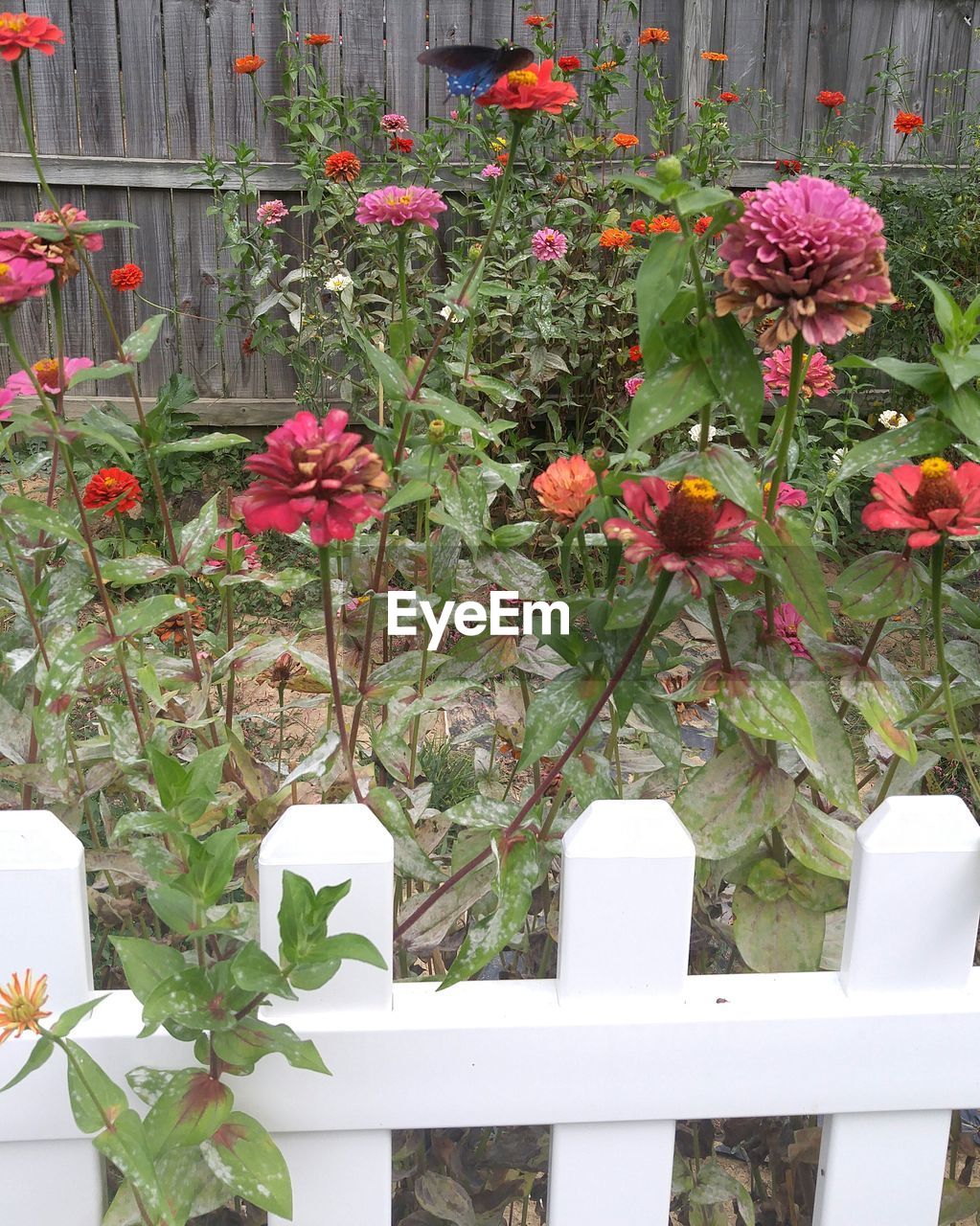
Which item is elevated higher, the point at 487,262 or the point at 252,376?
the point at 487,262

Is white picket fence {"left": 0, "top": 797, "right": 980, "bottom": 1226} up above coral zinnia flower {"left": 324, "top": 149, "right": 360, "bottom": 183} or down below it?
below

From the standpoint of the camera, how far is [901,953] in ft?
2.40

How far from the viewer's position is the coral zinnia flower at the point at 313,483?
1.88 ft

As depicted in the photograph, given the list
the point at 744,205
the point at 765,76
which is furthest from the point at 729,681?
the point at 765,76

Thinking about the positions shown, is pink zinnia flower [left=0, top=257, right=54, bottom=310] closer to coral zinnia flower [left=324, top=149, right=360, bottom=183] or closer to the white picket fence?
the white picket fence

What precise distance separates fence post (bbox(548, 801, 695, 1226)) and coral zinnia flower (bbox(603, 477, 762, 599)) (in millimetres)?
146

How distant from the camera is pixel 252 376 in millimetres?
3781

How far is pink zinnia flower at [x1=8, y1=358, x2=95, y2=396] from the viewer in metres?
0.86

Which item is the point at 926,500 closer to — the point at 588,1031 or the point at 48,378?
the point at 588,1031

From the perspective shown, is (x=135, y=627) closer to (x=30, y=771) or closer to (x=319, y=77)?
(x=30, y=771)

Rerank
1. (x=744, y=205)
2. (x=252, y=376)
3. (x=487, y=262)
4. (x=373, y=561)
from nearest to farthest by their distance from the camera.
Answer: (x=744, y=205), (x=373, y=561), (x=487, y=262), (x=252, y=376)

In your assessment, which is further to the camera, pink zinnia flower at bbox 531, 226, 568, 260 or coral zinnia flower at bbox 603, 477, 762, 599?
pink zinnia flower at bbox 531, 226, 568, 260

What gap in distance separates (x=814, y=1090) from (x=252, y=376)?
132 inches

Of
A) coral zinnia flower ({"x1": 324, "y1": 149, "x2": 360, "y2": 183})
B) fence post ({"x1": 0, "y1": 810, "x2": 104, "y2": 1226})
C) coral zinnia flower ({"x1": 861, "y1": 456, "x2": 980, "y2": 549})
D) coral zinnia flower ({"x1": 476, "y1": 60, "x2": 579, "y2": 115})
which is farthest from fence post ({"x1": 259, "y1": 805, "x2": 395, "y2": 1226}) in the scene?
coral zinnia flower ({"x1": 324, "y1": 149, "x2": 360, "y2": 183})
